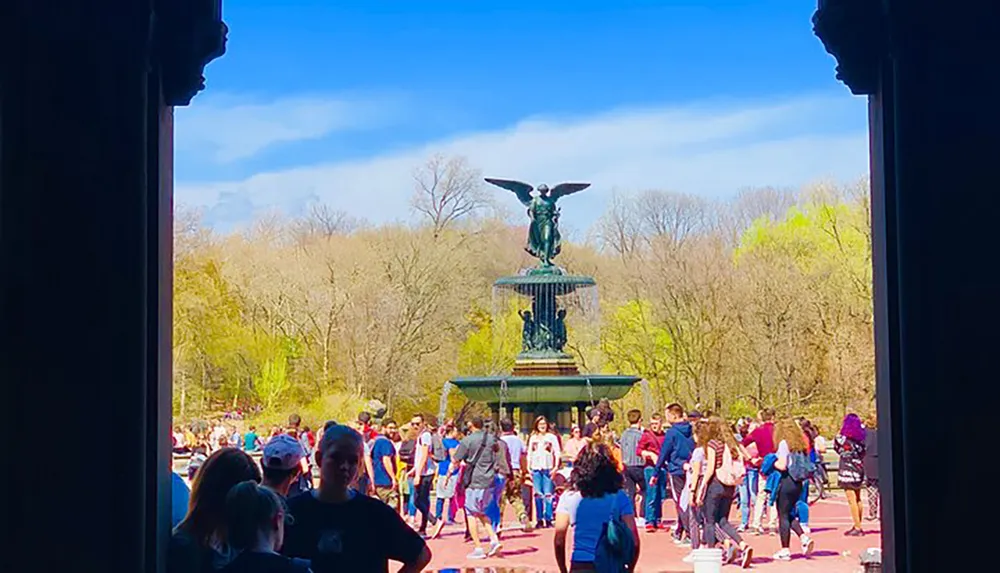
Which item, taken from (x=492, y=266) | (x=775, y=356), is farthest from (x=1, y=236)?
(x=492, y=266)

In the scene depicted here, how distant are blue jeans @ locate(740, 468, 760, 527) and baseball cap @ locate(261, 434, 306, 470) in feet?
37.5

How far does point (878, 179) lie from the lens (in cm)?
399

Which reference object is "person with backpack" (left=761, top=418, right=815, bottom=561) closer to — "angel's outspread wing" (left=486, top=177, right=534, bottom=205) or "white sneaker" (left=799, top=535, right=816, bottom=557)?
"white sneaker" (left=799, top=535, right=816, bottom=557)

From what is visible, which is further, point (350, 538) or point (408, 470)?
point (408, 470)

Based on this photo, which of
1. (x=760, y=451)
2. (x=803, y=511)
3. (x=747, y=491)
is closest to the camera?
(x=803, y=511)

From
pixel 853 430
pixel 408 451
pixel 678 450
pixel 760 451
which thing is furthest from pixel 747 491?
pixel 408 451

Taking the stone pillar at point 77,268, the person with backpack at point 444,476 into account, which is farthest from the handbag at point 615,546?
the person with backpack at point 444,476

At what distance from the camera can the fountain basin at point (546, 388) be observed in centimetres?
2173

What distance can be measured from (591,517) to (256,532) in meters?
3.28

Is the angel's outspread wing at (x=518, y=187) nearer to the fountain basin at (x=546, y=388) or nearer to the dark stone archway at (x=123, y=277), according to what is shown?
the fountain basin at (x=546, y=388)

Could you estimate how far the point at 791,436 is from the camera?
1305 centimetres

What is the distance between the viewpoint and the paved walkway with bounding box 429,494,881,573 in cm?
1222

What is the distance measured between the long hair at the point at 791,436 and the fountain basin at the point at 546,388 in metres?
8.28

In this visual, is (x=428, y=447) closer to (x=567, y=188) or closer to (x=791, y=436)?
(x=791, y=436)
